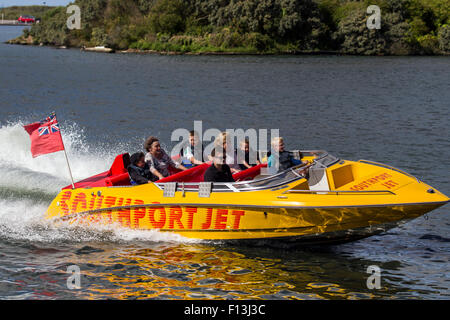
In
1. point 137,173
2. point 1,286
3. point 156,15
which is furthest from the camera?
point 156,15

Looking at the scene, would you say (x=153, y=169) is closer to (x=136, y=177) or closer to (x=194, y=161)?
(x=136, y=177)

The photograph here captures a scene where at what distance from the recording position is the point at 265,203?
871 cm

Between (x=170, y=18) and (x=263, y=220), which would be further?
(x=170, y=18)

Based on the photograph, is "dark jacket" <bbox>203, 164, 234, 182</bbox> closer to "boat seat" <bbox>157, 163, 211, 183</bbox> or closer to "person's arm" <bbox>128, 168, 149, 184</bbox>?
"boat seat" <bbox>157, 163, 211, 183</bbox>

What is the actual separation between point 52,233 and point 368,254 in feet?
18.6

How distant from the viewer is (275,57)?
205 ft

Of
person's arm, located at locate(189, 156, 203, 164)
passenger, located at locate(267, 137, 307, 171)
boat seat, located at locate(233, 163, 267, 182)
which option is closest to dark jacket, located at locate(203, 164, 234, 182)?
boat seat, located at locate(233, 163, 267, 182)

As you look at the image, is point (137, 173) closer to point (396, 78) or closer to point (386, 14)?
point (396, 78)

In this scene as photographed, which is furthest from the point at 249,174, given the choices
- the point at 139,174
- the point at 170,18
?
the point at 170,18

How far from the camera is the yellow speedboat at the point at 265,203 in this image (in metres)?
8.53

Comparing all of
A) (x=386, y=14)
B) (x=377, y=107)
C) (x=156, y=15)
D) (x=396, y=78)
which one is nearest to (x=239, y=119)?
(x=377, y=107)

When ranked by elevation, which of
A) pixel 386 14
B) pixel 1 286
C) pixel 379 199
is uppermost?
pixel 386 14

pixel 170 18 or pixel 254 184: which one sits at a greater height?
pixel 170 18

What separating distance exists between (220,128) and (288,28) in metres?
47.3
